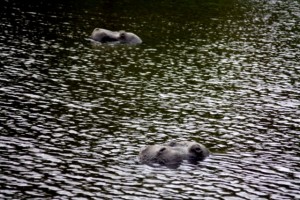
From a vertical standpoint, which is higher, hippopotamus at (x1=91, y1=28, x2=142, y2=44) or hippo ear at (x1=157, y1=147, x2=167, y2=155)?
hippopotamus at (x1=91, y1=28, x2=142, y2=44)

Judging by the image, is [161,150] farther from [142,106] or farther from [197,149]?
[142,106]

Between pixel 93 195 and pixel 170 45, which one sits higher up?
pixel 170 45

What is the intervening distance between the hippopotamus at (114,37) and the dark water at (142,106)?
65.0 inches

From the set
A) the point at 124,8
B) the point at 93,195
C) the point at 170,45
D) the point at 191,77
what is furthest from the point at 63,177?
the point at 124,8

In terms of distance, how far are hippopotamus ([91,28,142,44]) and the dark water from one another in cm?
165

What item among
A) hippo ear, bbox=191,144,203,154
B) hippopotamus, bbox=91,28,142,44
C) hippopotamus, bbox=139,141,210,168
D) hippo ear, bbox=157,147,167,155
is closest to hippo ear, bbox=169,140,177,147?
hippopotamus, bbox=139,141,210,168

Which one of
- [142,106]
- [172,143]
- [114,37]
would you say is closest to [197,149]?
[172,143]

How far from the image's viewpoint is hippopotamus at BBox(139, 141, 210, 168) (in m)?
33.8

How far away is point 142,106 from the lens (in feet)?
148

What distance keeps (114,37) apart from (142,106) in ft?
84.8

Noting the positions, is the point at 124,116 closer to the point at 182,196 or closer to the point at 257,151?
the point at 257,151

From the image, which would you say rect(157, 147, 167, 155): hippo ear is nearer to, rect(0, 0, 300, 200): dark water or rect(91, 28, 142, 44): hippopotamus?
rect(0, 0, 300, 200): dark water

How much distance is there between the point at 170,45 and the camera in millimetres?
68250

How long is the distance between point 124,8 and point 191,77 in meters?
39.8
